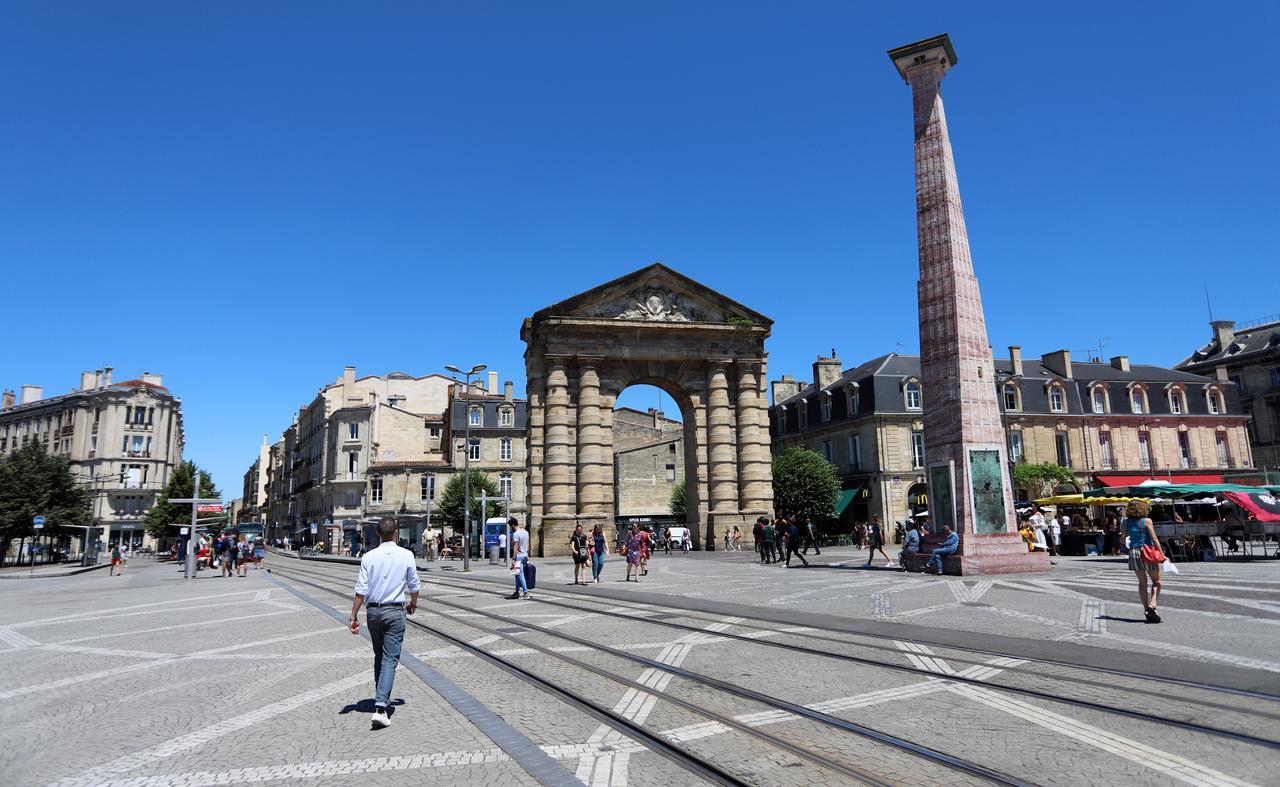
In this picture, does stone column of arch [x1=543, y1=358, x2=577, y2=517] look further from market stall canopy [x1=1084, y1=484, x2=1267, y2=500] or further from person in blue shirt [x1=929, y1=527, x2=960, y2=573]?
market stall canopy [x1=1084, y1=484, x2=1267, y2=500]

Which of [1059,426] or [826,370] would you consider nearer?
[1059,426]

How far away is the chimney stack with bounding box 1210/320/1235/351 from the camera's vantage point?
206 feet

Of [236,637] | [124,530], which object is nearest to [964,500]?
[236,637]

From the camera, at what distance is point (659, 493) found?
66562 millimetres

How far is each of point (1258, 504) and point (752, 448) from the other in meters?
21.6

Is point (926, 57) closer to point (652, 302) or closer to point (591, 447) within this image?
point (652, 302)

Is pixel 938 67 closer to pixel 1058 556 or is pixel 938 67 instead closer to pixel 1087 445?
pixel 1058 556

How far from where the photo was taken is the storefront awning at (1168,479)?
4972 centimetres

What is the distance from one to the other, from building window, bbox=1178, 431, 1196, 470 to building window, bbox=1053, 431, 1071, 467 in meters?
8.30

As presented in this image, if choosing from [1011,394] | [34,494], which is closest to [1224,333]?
[1011,394]

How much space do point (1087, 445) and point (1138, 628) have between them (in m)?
46.8

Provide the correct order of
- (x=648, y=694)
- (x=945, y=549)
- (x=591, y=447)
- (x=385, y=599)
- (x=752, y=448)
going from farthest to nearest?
(x=752, y=448) < (x=591, y=447) < (x=945, y=549) < (x=648, y=694) < (x=385, y=599)

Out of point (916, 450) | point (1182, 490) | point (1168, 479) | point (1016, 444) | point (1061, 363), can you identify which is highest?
point (1061, 363)

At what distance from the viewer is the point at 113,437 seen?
75812mm
